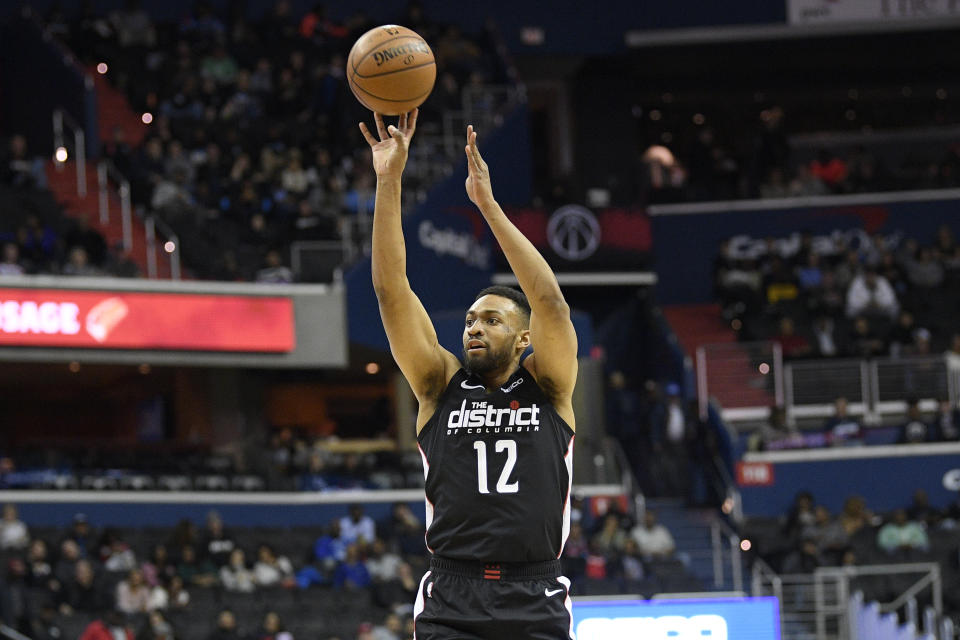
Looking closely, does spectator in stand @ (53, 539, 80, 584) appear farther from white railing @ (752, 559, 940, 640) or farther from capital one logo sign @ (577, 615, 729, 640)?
white railing @ (752, 559, 940, 640)

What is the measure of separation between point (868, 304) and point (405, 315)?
22.4 metres

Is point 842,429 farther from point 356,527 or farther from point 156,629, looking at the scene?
point 156,629

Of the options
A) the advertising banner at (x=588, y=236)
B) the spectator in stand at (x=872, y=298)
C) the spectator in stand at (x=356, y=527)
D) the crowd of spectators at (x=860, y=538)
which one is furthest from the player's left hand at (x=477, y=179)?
the advertising banner at (x=588, y=236)

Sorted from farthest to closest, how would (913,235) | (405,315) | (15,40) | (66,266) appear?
(913,235)
(15,40)
(66,266)
(405,315)

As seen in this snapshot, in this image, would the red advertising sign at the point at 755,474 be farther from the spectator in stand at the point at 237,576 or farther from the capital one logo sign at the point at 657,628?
the capital one logo sign at the point at 657,628

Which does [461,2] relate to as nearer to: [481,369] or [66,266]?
[66,266]

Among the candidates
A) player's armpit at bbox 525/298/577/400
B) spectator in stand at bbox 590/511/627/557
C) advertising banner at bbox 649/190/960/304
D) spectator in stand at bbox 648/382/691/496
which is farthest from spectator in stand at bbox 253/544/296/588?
advertising banner at bbox 649/190/960/304

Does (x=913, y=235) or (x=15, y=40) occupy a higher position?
(x=15, y=40)

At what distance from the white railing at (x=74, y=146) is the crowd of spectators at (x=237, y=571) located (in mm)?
5132

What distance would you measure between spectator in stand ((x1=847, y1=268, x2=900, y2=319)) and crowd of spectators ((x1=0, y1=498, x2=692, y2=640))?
24.1 ft

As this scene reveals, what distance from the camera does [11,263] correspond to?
814 inches

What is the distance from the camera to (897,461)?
2414 cm

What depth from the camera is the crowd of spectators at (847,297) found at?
1043 inches

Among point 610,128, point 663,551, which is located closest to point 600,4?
point 610,128
